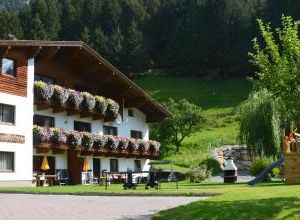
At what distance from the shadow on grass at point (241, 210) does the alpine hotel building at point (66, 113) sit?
59.7ft

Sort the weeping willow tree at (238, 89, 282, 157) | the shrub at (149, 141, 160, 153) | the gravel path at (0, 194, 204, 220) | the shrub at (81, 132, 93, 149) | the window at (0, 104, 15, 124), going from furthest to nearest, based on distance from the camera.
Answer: the shrub at (149, 141, 160, 153)
the weeping willow tree at (238, 89, 282, 157)
the shrub at (81, 132, 93, 149)
the window at (0, 104, 15, 124)
the gravel path at (0, 194, 204, 220)

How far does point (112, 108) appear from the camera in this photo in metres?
39.3

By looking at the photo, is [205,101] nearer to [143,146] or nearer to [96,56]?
[143,146]

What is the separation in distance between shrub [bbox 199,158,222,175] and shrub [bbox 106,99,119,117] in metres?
12.5

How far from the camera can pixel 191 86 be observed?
94.1 m

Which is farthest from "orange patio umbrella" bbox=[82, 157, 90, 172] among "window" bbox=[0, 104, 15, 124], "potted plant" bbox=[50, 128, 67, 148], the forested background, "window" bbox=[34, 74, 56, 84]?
the forested background

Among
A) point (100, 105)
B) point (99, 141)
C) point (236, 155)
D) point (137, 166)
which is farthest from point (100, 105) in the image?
point (236, 155)

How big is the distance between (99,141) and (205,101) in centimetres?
4848

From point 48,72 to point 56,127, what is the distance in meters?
3.38

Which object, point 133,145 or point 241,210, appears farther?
point 133,145

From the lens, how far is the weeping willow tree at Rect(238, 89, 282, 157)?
40.2 metres

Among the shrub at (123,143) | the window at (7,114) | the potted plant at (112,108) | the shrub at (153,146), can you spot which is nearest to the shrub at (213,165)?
the shrub at (153,146)

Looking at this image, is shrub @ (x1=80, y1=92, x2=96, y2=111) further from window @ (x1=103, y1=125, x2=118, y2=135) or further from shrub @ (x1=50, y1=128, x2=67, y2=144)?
window @ (x1=103, y1=125, x2=118, y2=135)

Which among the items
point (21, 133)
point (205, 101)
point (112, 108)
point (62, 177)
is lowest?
point (62, 177)
